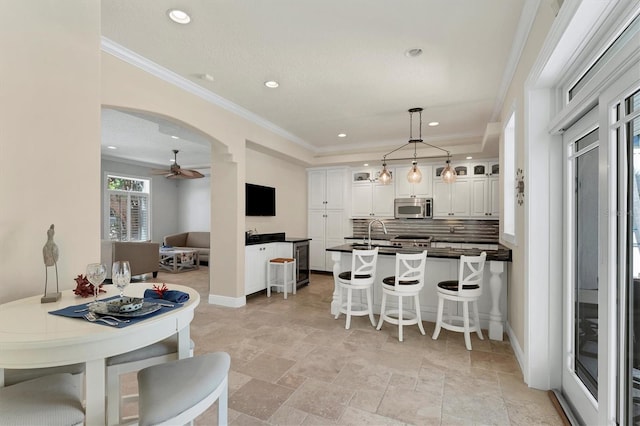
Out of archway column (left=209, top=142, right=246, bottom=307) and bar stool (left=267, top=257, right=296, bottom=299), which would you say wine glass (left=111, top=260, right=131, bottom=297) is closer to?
archway column (left=209, top=142, right=246, bottom=307)

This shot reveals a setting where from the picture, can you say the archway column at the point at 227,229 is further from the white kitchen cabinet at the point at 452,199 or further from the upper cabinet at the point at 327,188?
the white kitchen cabinet at the point at 452,199

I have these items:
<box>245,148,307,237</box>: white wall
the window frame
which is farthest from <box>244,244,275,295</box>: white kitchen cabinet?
the window frame

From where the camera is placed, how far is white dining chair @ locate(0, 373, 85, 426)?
3.53 ft

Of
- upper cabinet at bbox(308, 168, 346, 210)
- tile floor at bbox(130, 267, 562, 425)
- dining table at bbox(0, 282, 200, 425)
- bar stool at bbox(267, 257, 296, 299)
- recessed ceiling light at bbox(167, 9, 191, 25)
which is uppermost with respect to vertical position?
recessed ceiling light at bbox(167, 9, 191, 25)

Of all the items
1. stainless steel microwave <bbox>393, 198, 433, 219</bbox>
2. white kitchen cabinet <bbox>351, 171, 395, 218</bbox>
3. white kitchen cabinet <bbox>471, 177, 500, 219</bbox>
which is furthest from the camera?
white kitchen cabinet <bbox>351, 171, 395, 218</bbox>

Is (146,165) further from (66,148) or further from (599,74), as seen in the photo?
(599,74)

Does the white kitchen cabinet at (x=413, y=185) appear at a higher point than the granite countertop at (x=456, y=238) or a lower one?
higher

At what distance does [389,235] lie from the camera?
6.67 metres

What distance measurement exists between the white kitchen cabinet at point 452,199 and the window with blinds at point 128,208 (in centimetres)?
786

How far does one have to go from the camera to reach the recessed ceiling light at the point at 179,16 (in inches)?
87.2

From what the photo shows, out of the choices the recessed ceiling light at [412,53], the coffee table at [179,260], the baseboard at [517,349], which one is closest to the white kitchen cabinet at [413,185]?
the baseboard at [517,349]

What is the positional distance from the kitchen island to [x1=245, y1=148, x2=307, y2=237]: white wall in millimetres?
2098

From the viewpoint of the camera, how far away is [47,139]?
1.74 m

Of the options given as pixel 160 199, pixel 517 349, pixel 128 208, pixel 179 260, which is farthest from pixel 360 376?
pixel 160 199
